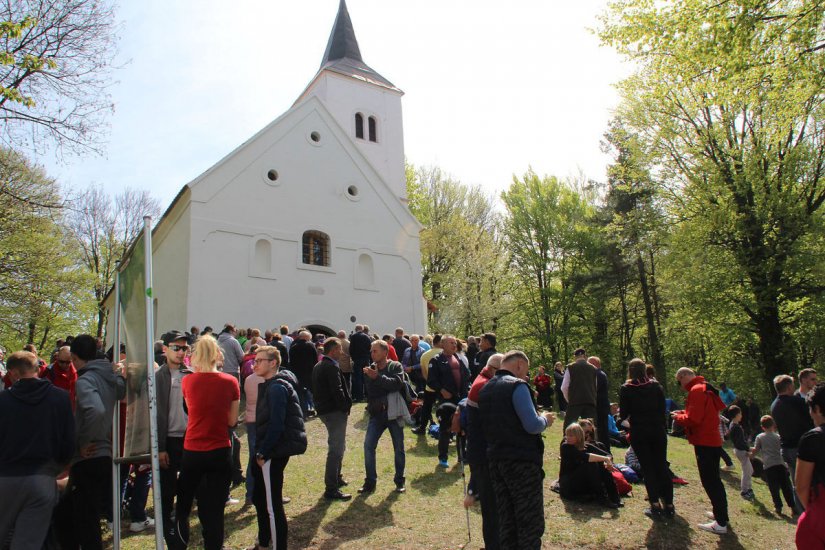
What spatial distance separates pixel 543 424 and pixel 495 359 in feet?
3.18

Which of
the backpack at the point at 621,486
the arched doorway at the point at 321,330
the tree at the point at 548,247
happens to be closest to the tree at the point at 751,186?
the backpack at the point at 621,486

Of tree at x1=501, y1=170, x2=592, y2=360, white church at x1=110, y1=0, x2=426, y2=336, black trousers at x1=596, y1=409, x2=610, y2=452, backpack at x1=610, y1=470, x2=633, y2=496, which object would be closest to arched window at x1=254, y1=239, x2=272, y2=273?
white church at x1=110, y1=0, x2=426, y2=336

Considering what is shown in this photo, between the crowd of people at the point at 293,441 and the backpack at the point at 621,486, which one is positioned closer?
the crowd of people at the point at 293,441

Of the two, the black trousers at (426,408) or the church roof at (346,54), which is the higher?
the church roof at (346,54)

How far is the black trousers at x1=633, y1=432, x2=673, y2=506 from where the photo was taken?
663 centimetres

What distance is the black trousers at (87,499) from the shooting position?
421 centimetres

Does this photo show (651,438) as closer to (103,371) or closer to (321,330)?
(103,371)

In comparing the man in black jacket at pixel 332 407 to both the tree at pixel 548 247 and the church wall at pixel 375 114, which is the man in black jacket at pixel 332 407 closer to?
the church wall at pixel 375 114

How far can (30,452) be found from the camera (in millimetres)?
3770

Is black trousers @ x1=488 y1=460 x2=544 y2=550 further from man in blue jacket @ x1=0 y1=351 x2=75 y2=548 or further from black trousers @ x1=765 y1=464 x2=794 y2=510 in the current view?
black trousers @ x1=765 y1=464 x2=794 y2=510

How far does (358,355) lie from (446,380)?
4803mm

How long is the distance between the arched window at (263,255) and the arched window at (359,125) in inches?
438

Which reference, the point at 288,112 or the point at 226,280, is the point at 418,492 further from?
the point at 288,112

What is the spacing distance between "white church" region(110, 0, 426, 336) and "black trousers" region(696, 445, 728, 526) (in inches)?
585
